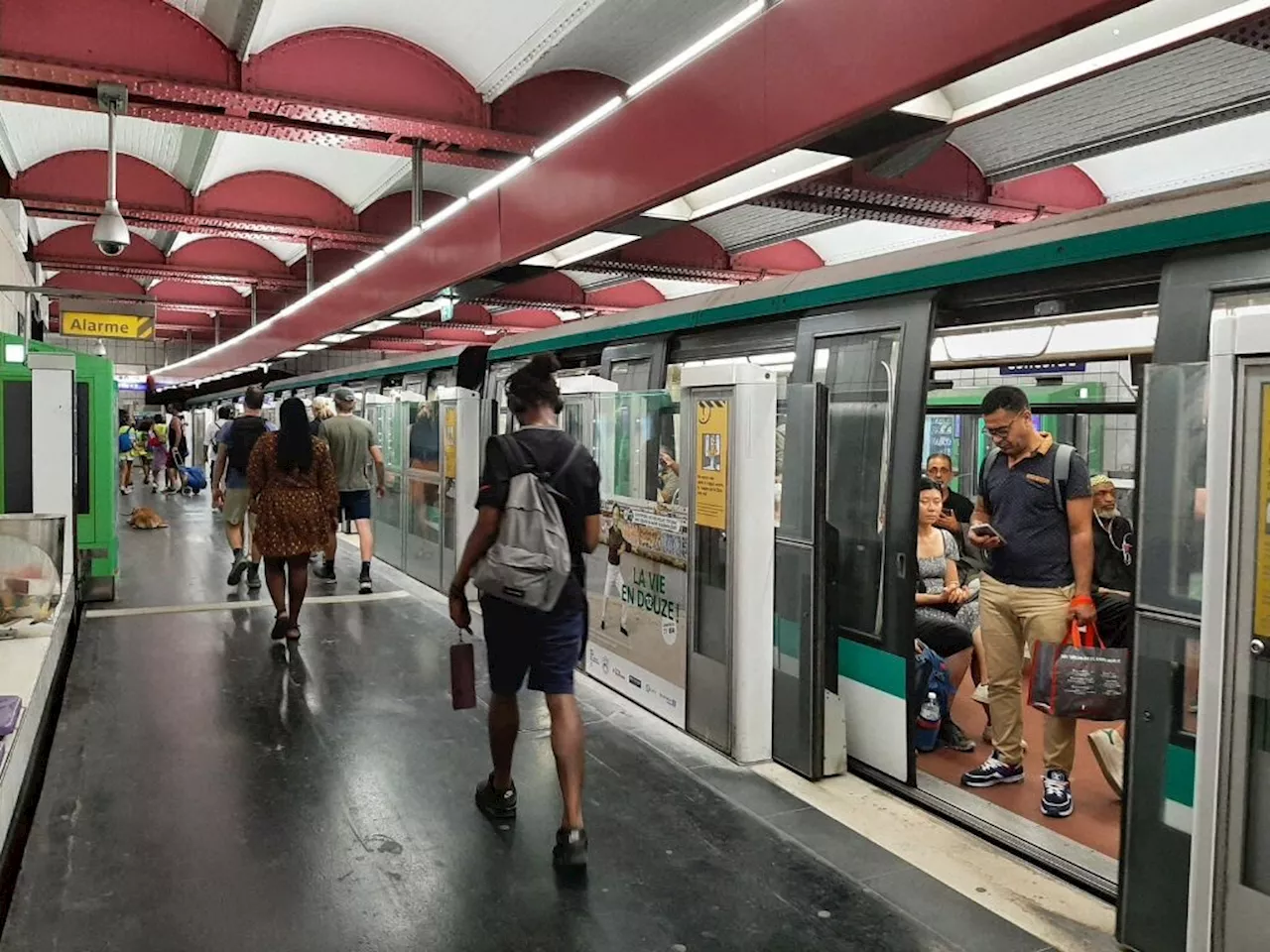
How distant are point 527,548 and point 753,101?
186 cm

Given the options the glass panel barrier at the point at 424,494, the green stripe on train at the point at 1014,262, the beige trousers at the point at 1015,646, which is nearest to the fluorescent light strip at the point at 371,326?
the glass panel barrier at the point at 424,494

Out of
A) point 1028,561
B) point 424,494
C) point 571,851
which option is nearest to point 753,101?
point 1028,561

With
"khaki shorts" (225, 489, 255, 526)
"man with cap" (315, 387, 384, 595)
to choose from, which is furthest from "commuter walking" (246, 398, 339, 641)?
"khaki shorts" (225, 489, 255, 526)

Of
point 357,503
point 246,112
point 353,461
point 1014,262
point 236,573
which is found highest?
point 246,112

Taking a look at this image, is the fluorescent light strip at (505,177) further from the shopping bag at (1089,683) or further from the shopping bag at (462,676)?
the shopping bag at (1089,683)

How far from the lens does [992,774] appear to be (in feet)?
13.0

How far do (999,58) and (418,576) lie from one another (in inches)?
278

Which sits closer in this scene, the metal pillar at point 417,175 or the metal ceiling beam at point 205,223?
the metal pillar at point 417,175

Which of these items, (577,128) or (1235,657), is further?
(577,128)

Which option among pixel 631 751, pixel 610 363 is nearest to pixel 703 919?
pixel 631 751

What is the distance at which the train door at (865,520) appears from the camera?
150 inches

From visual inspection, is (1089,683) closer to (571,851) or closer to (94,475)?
(571,851)

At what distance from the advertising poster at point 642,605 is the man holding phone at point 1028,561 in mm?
1332

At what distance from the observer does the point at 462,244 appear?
22.1 feet
